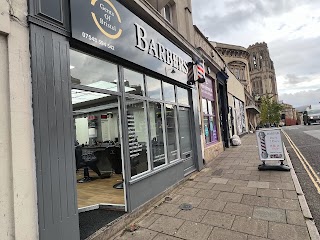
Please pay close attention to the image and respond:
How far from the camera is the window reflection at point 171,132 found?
Answer: 6177 mm

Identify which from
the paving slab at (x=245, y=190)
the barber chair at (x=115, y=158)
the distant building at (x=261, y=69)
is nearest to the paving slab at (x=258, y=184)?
the paving slab at (x=245, y=190)

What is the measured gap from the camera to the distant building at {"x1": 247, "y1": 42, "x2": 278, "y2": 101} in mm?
78875

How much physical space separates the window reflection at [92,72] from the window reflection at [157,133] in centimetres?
146

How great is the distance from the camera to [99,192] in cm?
550

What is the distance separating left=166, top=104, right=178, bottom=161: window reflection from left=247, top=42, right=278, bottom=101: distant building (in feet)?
262

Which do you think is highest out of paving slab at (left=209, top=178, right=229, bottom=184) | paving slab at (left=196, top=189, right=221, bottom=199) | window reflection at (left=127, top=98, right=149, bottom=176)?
window reflection at (left=127, top=98, right=149, bottom=176)

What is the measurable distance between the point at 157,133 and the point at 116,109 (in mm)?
1266

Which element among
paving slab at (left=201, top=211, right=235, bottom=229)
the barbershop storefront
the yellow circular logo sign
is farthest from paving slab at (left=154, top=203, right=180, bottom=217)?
Result: the yellow circular logo sign

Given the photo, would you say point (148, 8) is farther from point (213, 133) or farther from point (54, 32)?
point (213, 133)

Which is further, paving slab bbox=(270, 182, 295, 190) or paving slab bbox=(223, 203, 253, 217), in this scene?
paving slab bbox=(270, 182, 295, 190)

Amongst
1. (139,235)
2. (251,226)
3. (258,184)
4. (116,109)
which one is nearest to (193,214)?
(251,226)

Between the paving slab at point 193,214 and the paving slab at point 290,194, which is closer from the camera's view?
the paving slab at point 193,214

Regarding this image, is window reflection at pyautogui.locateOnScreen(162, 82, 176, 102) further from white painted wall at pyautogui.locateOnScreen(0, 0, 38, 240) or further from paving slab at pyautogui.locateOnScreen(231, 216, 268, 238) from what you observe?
white painted wall at pyautogui.locateOnScreen(0, 0, 38, 240)

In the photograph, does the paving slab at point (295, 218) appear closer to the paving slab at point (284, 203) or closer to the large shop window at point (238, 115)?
the paving slab at point (284, 203)
